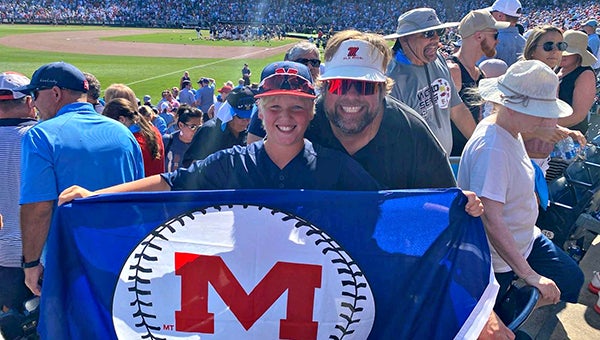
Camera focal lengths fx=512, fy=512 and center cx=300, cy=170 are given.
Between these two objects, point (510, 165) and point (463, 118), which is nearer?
point (510, 165)

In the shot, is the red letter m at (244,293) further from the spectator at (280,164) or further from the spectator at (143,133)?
the spectator at (143,133)

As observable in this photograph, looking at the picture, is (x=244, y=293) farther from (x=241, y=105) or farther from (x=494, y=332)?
(x=241, y=105)

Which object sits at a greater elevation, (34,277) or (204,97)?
(34,277)

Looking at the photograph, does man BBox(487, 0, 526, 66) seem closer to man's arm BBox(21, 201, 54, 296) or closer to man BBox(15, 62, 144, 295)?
man BBox(15, 62, 144, 295)

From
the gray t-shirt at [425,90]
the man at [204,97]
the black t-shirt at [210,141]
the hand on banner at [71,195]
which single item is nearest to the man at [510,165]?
the gray t-shirt at [425,90]

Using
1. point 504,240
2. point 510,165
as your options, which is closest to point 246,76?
point 510,165

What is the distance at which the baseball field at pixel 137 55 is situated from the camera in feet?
80.1

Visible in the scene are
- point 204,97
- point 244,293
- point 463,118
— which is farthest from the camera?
point 204,97

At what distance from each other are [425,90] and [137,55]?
32034 mm

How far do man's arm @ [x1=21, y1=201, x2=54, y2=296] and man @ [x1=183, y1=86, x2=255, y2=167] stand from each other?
1.85 metres

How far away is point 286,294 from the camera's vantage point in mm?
2514

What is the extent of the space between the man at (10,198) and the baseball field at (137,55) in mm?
17000

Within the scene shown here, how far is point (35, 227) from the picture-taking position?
301 cm

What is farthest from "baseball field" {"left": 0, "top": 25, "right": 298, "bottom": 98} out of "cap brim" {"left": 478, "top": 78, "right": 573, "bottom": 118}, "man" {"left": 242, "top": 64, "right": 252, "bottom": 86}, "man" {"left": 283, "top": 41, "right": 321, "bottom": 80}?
"cap brim" {"left": 478, "top": 78, "right": 573, "bottom": 118}
